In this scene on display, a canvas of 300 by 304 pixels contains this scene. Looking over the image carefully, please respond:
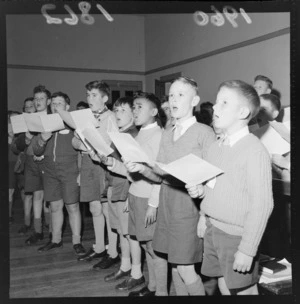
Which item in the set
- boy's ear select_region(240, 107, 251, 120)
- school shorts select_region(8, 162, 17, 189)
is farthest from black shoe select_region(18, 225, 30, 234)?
boy's ear select_region(240, 107, 251, 120)

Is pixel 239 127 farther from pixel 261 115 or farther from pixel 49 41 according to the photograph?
pixel 49 41

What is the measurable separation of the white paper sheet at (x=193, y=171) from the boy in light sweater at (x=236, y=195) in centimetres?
4

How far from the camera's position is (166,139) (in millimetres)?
1692

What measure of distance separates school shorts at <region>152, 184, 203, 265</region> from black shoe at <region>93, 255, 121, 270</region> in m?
0.85

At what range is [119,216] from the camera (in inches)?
83.1

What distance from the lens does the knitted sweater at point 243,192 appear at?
129cm

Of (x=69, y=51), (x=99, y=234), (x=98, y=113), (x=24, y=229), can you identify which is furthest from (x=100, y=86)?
(x=24, y=229)

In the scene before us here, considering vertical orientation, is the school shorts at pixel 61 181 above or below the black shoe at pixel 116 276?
above

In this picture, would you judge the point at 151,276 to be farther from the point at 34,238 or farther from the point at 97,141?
the point at 34,238

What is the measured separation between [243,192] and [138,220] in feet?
2.27

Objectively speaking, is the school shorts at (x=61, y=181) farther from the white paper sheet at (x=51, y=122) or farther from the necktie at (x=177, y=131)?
the necktie at (x=177, y=131)

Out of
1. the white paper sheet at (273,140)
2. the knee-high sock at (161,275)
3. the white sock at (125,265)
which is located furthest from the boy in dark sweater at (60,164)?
the white paper sheet at (273,140)

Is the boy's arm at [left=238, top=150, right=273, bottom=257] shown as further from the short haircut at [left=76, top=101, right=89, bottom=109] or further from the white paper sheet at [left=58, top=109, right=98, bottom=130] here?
the short haircut at [left=76, top=101, right=89, bottom=109]

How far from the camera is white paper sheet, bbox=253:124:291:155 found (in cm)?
179
